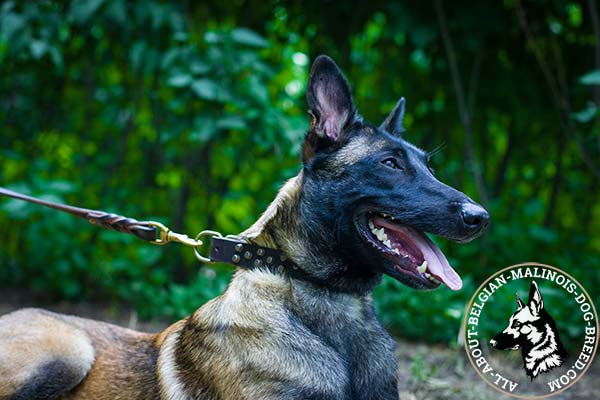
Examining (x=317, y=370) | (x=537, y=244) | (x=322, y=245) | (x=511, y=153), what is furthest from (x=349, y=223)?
(x=511, y=153)

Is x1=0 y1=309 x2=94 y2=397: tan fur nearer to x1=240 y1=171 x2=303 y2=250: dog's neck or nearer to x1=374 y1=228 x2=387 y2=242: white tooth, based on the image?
x1=240 y1=171 x2=303 y2=250: dog's neck

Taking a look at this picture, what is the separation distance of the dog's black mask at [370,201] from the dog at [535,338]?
1240 mm

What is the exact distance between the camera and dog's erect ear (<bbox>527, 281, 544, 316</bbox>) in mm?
4184

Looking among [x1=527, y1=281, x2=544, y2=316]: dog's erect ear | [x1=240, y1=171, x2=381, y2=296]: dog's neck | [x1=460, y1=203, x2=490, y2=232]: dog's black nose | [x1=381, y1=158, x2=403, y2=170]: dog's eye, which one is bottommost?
[x1=527, y1=281, x2=544, y2=316]: dog's erect ear

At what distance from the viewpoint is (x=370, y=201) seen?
2.91 meters

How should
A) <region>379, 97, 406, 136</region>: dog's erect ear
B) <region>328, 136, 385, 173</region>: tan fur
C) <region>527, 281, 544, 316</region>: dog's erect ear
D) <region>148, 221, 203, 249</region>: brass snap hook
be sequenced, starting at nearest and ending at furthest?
<region>328, 136, 385, 173</region>: tan fur
<region>148, 221, 203, 249</region>: brass snap hook
<region>379, 97, 406, 136</region>: dog's erect ear
<region>527, 281, 544, 316</region>: dog's erect ear

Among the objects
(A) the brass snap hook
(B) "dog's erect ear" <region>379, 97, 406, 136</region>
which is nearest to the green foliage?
(B) "dog's erect ear" <region>379, 97, 406, 136</region>

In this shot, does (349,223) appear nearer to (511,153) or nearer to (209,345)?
(209,345)

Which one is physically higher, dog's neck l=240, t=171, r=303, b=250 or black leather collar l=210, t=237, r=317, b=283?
dog's neck l=240, t=171, r=303, b=250

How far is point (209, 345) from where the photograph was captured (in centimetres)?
292

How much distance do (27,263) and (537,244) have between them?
463cm

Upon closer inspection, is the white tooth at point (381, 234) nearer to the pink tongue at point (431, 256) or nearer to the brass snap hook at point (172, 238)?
the pink tongue at point (431, 256)

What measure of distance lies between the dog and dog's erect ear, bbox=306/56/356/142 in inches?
62.8

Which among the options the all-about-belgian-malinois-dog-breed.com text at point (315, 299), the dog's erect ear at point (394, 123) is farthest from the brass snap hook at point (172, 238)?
the dog's erect ear at point (394, 123)
